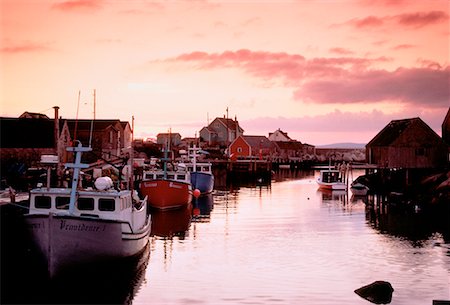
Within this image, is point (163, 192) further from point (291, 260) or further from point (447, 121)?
point (447, 121)

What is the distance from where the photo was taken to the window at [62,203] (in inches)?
894

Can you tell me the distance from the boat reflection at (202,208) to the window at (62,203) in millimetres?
18982

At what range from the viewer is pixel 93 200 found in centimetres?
2294

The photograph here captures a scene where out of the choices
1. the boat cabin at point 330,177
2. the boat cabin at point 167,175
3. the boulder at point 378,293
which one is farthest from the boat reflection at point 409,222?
the boat cabin at point 330,177

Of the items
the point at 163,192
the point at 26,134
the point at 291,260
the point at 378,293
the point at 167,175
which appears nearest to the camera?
the point at 378,293

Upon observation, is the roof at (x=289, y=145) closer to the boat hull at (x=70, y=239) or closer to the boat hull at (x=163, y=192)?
the boat hull at (x=163, y=192)

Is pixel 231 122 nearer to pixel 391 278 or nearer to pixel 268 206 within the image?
pixel 268 206

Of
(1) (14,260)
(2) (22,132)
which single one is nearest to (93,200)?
(1) (14,260)

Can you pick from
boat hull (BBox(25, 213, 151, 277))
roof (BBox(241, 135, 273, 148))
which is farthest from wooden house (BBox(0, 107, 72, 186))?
roof (BBox(241, 135, 273, 148))

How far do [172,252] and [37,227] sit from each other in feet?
30.6

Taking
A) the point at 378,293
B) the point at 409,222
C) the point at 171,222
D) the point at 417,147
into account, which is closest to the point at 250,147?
the point at 417,147

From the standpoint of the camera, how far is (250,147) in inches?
4882

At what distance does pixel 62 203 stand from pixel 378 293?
41.9 ft

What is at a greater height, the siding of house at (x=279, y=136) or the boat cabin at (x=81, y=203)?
the siding of house at (x=279, y=136)
